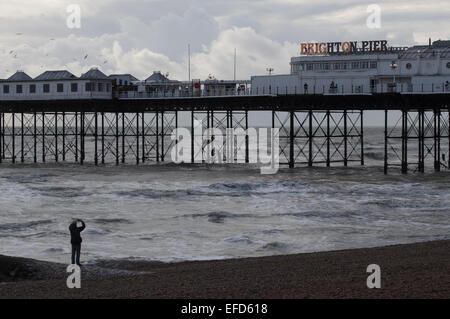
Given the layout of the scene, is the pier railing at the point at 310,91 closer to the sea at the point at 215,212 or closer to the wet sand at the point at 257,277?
the sea at the point at 215,212

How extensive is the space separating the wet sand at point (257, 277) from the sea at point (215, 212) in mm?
3123

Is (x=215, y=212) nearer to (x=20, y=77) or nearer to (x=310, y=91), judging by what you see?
(x=310, y=91)

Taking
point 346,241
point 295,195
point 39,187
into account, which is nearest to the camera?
point 346,241

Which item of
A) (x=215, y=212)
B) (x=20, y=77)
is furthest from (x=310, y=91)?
(x=20, y=77)

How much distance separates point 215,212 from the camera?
1586 inches

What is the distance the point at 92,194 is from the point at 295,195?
13323mm

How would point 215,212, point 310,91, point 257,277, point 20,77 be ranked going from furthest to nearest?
point 20,77 → point 310,91 → point 215,212 → point 257,277

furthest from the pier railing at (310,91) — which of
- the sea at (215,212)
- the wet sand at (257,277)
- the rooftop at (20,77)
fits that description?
the wet sand at (257,277)

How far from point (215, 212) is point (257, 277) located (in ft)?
62.1

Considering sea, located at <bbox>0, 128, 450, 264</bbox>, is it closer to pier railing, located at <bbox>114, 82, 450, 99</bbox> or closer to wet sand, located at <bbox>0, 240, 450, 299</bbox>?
wet sand, located at <bbox>0, 240, 450, 299</bbox>

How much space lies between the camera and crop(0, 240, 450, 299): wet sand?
61.3 feet

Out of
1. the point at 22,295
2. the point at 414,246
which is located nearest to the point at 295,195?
the point at 414,246
